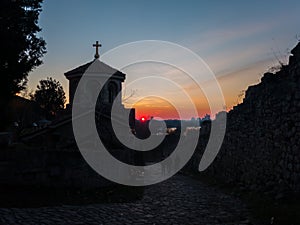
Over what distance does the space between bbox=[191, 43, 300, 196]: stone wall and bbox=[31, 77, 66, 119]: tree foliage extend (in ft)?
100

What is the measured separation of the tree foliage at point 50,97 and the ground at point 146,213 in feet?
107

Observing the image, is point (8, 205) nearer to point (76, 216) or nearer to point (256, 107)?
point (76, 216)

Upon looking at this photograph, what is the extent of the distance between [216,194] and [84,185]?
163 inches

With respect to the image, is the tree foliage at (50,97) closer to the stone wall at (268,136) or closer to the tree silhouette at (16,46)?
the tree silhouette at (16,46)

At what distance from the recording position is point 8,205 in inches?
280

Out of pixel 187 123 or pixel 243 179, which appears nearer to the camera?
pixel 243 179

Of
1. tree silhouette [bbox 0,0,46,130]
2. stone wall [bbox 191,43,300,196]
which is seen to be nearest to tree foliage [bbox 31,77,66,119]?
tree silhouette [bbox 0,0,46,130]

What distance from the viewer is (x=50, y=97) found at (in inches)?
1577

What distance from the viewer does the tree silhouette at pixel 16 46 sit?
14.6 metres

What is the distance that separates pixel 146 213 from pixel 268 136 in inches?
156

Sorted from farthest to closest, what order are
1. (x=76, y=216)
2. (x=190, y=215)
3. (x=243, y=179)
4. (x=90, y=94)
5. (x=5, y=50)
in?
1. (x=90, y=94)
2. (x=5, y=50)
3. (x=243, y=179)
4. (x=190, y=215)
5. (x=76, y=216)

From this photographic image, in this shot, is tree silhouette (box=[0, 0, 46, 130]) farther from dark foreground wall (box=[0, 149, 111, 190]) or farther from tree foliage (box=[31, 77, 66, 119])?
tree foliage (box=[31, 77, 66, 119])

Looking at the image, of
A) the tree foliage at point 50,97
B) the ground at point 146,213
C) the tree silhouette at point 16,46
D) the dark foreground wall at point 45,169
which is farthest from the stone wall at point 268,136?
the tree foliage at point 50,97

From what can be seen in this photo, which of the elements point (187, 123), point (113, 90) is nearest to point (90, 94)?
point (113, 90)
